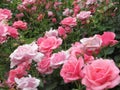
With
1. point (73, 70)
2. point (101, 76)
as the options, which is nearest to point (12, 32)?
point (73, 70)

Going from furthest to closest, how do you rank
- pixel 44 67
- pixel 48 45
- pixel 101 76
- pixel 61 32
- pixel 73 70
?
pixel 61 32, pixel 48 45, pixel 44 67, pixel 73 70, pixel 101 76

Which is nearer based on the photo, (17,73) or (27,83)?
(27,83)

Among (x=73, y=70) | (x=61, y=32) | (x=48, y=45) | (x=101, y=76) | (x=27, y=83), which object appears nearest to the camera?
(x=101, y=76)

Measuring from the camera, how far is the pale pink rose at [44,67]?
1932 mm

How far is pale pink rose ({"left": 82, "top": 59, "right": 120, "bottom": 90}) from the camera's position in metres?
1.47

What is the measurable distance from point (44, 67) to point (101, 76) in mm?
513

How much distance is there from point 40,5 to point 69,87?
2.84 m

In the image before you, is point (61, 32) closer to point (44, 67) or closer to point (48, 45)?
point (48, 45)

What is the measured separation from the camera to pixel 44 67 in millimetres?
1931

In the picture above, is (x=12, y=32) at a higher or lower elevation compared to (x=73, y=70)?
lower

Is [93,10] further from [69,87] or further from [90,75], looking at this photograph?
[90,75]

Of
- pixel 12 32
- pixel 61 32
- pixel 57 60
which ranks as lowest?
pixel 61 32

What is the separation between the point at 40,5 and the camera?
15.5ft

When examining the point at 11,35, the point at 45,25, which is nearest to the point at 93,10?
the point at 45,25
